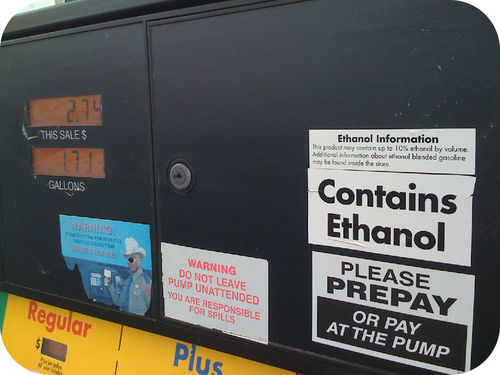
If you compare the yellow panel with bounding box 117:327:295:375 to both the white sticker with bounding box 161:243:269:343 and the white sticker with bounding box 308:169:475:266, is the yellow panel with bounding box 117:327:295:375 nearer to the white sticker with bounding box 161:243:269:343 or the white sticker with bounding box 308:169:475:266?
the white sticker with bounding box 161:243:269:343

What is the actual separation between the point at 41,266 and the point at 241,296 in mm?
839

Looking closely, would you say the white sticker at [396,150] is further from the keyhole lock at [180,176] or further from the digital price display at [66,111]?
the digital price display at [66,111]

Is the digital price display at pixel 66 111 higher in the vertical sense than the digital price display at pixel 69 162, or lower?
higher

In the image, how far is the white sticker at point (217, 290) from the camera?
1.21 meters

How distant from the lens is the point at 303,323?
3.78 ft

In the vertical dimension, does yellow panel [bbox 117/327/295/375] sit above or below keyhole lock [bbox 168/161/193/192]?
below

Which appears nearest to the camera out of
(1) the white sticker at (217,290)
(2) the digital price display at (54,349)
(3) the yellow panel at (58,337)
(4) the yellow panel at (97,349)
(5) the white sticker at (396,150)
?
(5) the white sticker at (396,150)

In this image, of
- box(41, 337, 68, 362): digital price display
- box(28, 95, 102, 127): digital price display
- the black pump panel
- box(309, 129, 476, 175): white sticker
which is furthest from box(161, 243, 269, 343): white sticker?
box(41, 337, 68, 362): digital price display

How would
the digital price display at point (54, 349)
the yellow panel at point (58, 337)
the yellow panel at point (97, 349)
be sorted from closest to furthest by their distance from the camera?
the yellow panel at point (97, 349) < the yellow panel at point (58, 337) < the digital price display at point (54, 349)

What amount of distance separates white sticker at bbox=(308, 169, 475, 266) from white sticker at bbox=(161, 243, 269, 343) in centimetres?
21

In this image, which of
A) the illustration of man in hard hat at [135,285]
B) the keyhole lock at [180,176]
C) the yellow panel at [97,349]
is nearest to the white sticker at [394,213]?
the keyhole lock at [180,176]

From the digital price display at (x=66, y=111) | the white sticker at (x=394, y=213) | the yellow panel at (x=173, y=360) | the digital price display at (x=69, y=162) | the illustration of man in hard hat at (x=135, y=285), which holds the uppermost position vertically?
the digital price display at (x=66, y=111)

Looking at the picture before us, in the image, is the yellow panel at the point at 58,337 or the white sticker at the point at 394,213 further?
the yellow panel at the point at 58,337

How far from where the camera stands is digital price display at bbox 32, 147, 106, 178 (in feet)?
4.77
